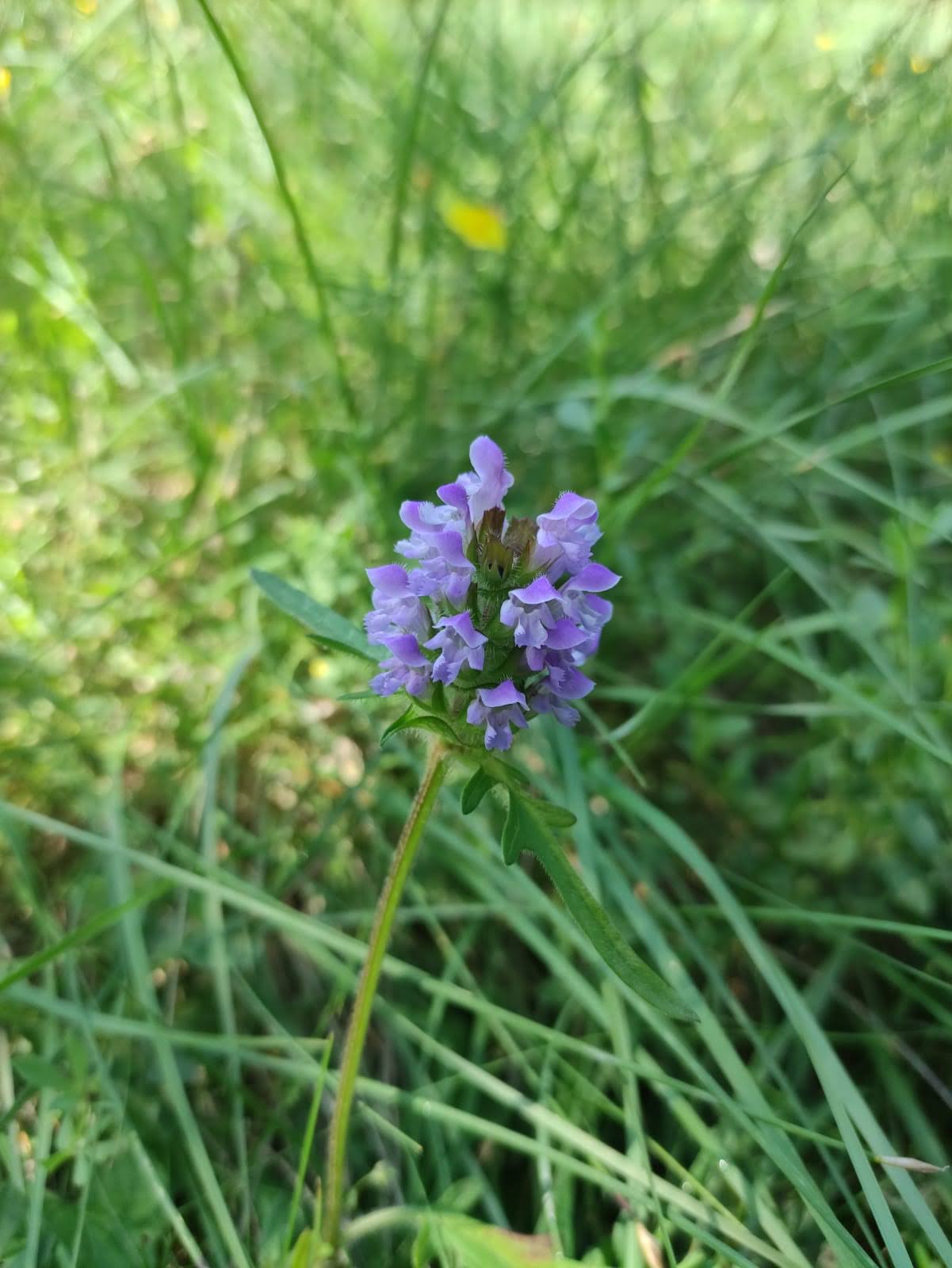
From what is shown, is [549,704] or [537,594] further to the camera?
[549,704]

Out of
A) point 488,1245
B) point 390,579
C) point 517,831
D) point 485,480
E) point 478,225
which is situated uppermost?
point 478,225

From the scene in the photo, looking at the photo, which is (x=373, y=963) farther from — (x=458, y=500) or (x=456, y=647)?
(x=458, y=500)

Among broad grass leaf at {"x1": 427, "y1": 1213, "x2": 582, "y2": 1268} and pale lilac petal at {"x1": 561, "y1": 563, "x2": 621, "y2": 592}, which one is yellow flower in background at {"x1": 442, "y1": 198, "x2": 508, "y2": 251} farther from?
broad grass leaf at {"x1": 427, "y1": 1213, "x2": 582, "y2": 1268}

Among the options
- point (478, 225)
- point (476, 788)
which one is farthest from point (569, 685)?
point (478, 225)

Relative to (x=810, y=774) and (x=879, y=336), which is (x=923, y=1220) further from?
(x=879, y=336)

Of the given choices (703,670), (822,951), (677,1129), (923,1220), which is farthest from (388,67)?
(923,1220)

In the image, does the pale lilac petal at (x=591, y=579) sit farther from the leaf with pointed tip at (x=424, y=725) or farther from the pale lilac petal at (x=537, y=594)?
the leaf with pointed tip at (x=424, y=725)

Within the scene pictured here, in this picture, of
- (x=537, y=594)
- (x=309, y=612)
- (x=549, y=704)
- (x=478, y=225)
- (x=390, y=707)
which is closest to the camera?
(x=537, y=594)

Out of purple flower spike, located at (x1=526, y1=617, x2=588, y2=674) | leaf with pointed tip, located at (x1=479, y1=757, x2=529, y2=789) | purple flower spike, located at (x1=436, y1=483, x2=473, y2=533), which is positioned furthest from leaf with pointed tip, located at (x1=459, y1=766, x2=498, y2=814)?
purple flower spike, located at (x1=436, y1=483, x2=473, y2=533)
